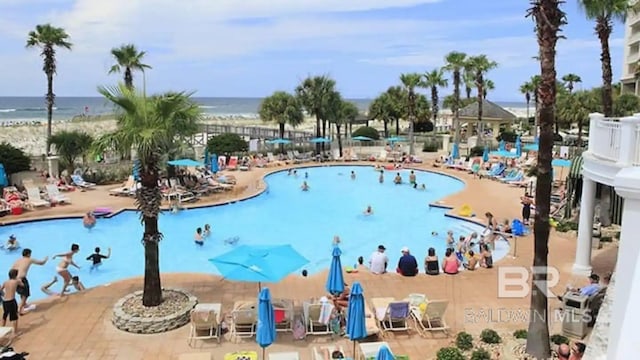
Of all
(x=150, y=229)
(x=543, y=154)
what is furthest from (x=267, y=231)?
(x=543, y=154)

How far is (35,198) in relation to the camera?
794 inches

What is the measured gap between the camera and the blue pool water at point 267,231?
15336mm

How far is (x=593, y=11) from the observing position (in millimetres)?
17062

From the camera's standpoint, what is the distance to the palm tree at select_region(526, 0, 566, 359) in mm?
7582

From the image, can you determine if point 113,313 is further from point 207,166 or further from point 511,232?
point 207,166

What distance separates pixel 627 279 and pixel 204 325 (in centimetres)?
709

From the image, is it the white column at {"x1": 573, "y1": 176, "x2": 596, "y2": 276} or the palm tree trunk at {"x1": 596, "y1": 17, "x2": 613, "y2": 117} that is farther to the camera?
the palm tree trunk at {"x1": 596, "y1": 17, "x2": 613, "y2": 117}

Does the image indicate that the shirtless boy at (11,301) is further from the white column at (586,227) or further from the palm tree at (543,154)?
the white column at (586,227)

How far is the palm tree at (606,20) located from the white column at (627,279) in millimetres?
15316

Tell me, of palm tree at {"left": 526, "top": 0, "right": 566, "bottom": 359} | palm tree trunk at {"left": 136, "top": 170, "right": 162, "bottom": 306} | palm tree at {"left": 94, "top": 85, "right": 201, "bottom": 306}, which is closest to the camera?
palm tree at {"left": 526, "top": 0, "right": 566, "bottom": 359}

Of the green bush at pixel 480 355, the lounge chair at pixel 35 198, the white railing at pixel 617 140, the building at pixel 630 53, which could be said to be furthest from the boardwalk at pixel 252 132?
the building at pixel 630 53

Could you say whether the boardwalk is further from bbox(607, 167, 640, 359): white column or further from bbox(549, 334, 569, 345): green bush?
bbox(607, 167, 640, 359): white column

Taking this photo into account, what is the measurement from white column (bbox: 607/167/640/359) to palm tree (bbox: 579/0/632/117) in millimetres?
15316

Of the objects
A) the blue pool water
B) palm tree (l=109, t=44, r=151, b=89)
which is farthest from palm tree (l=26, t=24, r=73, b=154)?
the blue pool water
